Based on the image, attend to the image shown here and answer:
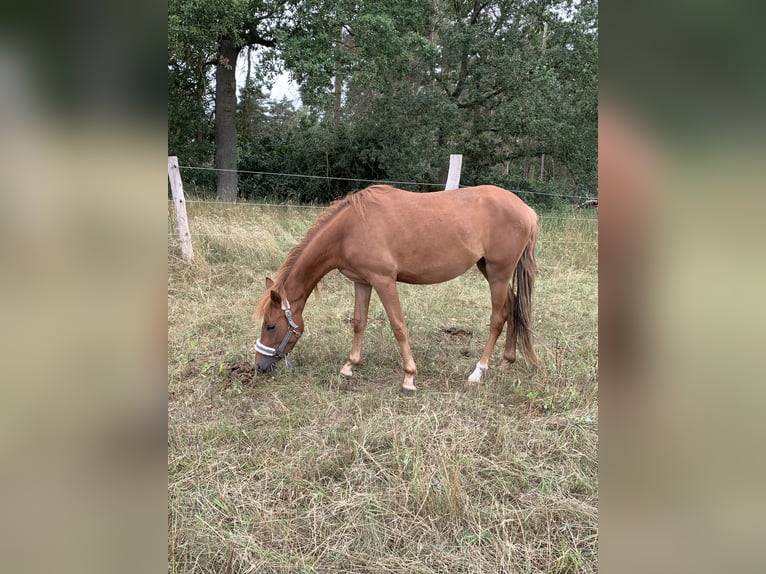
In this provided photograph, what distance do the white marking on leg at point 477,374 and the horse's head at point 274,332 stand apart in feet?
4.79

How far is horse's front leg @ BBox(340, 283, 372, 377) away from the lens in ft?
13.1

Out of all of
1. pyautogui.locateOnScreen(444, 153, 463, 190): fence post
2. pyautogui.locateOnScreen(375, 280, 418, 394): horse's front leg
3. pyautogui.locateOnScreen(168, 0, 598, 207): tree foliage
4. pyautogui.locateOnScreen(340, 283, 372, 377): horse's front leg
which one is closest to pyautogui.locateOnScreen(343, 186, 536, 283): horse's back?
pyautogui.locateOnScreen(375, 280, 418, 394): horse's front leg

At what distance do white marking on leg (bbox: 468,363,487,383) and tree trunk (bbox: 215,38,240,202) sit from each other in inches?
393

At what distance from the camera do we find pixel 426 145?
1533 centimetres

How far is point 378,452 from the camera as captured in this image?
271 cm

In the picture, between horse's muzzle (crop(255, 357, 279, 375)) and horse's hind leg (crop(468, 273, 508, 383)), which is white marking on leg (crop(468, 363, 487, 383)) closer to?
horse's hind leg (crop(468, 273, 508, 383))

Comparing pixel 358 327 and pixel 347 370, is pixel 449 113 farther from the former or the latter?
pixel 347 370

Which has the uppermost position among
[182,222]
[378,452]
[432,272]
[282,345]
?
[182,222]

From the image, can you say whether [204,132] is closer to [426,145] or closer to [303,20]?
[303,20]

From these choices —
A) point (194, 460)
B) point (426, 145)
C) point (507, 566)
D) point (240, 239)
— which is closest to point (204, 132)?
point (426, 145)

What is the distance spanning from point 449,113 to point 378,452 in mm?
14137

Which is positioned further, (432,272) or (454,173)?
(454,173)

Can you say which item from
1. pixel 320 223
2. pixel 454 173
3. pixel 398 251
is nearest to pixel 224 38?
pixel 454 173

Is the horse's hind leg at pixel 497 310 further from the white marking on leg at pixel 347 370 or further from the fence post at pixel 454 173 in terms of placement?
the fence post at pixel 454 173
